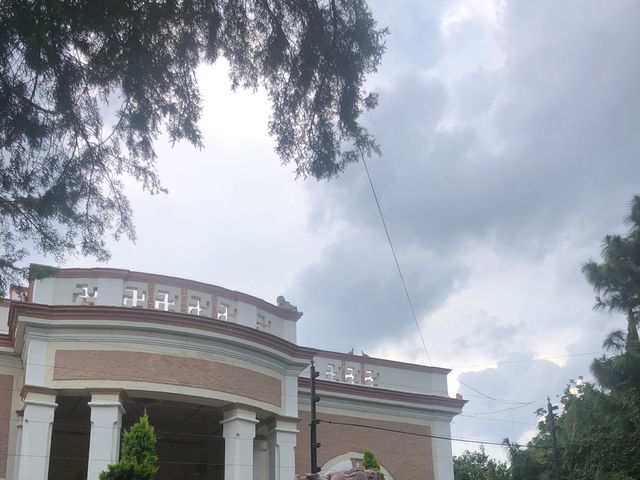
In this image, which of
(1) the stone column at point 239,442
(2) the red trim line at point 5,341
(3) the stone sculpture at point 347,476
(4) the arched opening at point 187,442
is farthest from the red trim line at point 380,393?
(3) the stone sculpture at point 347,476

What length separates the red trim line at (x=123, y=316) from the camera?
653 inches

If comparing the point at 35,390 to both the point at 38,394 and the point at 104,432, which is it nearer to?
the point at 38,394

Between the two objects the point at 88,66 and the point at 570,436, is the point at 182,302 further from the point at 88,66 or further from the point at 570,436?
the point at 570,436

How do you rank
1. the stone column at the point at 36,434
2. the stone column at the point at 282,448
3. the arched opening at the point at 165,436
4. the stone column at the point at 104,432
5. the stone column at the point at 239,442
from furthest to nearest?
1. the arched opening at the point at 165,436
2. the stone column at the point at 282,448
3. the stone column at the point at 239,442
4. the stone column at the point at 104,432
5. the stone column at the point at 36,434

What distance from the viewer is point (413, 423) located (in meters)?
22.9

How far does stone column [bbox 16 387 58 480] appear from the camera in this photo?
15.7 metres

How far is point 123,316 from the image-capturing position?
664 inches

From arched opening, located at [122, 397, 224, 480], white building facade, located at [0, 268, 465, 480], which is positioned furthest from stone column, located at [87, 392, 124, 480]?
arched opening, located at [122, 397, 224, 480]

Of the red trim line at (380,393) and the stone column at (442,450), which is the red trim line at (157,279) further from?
the stone column at (442,450)

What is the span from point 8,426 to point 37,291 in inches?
116

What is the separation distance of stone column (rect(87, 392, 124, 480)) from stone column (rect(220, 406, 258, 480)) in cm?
234

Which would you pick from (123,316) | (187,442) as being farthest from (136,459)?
(187,442)

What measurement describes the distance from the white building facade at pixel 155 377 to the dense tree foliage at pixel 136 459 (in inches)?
112

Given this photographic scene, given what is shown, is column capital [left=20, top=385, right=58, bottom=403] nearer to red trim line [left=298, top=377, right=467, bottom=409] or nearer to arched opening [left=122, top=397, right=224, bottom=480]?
arched opening [left=122, top=397, right=224, bottom=480]
